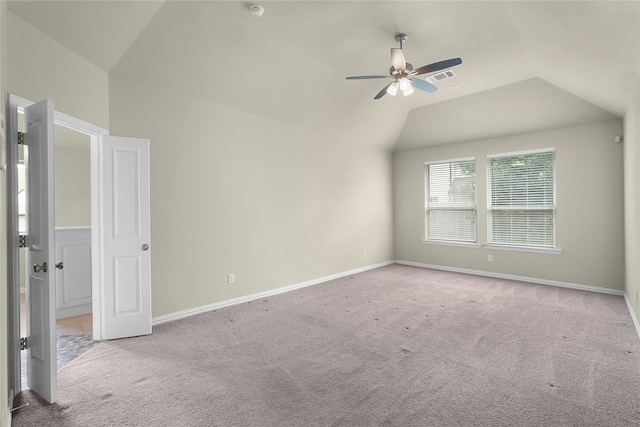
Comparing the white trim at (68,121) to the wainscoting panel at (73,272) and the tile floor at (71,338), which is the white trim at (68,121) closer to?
the wainscoting panel at (73,272)

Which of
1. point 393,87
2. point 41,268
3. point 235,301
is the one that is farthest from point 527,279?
point 41,268

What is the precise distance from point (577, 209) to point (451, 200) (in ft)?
6.92

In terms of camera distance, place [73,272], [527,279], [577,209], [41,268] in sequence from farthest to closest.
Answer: [527,279] < [577,209] < [73,272] < [41,268]

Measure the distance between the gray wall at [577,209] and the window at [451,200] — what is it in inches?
7.5

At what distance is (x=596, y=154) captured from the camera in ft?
16.5

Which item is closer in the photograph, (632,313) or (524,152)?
(632,313)

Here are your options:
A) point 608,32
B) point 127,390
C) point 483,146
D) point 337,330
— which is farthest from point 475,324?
point 483,146

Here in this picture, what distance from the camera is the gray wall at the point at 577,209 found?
4910 mm

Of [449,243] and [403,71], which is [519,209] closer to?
[449,243]

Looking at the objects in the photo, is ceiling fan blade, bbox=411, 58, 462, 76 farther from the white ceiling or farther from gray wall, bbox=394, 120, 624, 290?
gray wall, bbox=394, 120, 624, 290

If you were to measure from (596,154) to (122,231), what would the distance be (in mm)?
6695

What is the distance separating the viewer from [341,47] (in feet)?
12.5

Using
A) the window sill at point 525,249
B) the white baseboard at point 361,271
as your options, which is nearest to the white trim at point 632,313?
the white baseboard at point 361,271

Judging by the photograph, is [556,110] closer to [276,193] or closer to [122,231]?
[276,193]
